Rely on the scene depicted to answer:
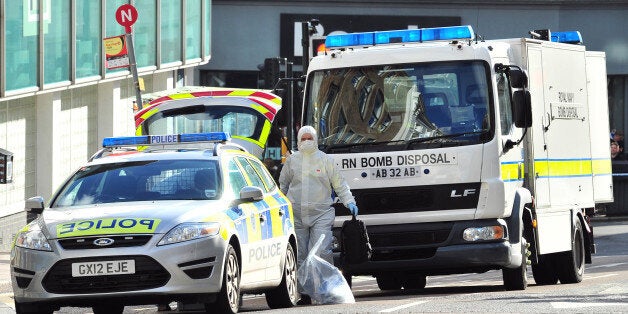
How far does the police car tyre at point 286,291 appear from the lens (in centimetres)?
1506

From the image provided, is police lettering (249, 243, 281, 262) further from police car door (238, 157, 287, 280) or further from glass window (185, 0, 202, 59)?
glass window (185, 0, 202, 59)

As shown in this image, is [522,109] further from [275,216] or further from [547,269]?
[547,269]

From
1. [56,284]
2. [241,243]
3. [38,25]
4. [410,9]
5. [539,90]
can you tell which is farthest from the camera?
[410,9]

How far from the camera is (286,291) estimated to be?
49.6 ft

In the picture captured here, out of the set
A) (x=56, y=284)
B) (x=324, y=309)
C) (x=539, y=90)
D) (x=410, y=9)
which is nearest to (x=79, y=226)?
(x=56, y=284)

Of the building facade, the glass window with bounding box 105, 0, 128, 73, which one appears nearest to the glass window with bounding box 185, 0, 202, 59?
the building facade

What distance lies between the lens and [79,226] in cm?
1298

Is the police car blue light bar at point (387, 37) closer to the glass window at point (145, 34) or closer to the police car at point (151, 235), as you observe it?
the police car at point (151, 235)

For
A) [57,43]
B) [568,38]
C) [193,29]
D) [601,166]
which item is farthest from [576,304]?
[193,29]

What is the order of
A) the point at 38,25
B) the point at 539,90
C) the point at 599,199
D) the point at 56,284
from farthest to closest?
the point at 38,25 → the point at 599,199 → the point at 539,90 → the point at 56,284

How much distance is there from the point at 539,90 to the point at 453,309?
5277mm

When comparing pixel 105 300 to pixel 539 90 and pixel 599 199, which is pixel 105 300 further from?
pixel 599 199

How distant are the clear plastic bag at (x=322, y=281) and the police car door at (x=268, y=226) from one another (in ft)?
2.91

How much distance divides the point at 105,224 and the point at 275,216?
2350 millimetres
